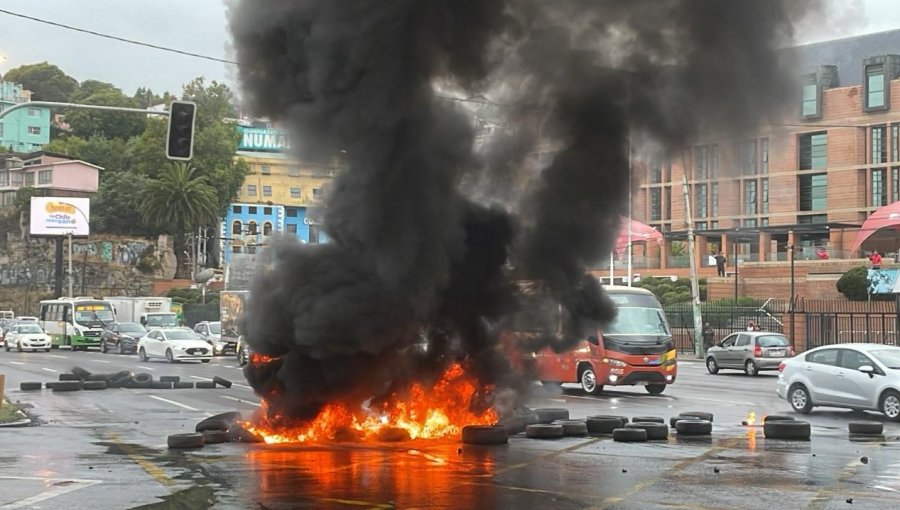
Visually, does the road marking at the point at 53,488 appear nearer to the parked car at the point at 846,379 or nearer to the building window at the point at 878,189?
the parked car at the point at 846,379

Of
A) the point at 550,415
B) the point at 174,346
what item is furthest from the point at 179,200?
the point at 550,415

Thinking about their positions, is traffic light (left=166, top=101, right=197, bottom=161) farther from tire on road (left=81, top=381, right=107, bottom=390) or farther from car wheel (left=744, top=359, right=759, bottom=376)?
car wheel (left=744, top=359, right=759, bottom=376)

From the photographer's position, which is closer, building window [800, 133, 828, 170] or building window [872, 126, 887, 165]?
building window [872, 126, 887, 165]

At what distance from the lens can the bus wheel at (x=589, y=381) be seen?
2556cm

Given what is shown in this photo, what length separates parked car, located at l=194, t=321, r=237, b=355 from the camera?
4808cm

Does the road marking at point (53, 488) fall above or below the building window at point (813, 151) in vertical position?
below

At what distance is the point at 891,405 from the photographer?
19.2 meters

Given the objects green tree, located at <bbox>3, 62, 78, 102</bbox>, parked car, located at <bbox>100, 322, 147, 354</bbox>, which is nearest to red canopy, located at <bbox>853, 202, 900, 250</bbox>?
parked car, located at <bbox>100, 322, 147, 354</bbox>

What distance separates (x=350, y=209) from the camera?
14.5 meters

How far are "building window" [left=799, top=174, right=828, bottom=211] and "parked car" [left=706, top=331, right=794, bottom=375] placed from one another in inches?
1663

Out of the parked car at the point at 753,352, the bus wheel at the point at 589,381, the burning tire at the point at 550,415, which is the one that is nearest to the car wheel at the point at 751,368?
the parked car at the point at 753,352

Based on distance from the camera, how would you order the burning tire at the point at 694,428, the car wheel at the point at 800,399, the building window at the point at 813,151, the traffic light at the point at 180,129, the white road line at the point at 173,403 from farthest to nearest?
the building window at the point at 813,151, the traffic light at the point at 180,129, the white road line at the point at 173,403, the car wheel at the point at 800,399, the burning tire at the point at 694,428

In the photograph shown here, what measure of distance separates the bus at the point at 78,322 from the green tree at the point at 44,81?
285 feet

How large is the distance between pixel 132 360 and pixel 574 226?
105 ft
